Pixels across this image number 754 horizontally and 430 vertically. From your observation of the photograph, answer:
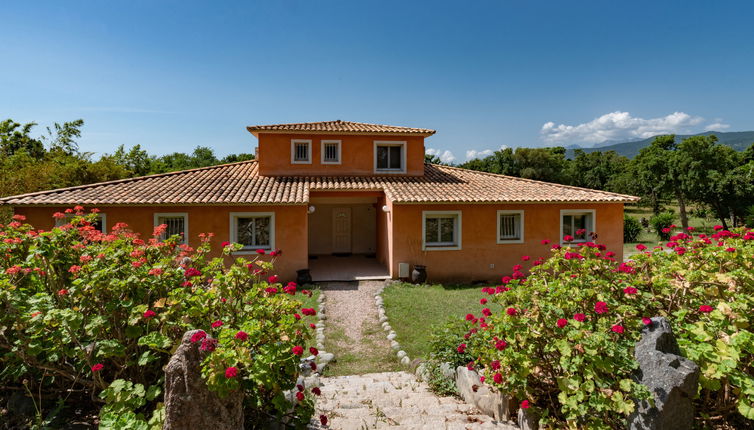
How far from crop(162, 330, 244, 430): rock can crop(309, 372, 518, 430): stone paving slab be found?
1600 mm

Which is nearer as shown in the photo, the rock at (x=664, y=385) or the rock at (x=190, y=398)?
the rock at (x=190, y=398)

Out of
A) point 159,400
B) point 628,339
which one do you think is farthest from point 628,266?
point 159,400

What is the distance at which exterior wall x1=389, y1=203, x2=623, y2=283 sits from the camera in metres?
15.6

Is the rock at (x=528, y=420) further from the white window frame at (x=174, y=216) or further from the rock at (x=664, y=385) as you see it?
the white window frame at (x=174, y=216)

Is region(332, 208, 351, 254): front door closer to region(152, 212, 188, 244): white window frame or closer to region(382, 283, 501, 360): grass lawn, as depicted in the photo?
region(382, 283, 501, 360): grass lawn

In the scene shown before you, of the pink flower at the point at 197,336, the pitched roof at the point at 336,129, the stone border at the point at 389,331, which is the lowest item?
the stone border at the point at 389,331

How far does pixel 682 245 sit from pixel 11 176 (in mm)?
28458

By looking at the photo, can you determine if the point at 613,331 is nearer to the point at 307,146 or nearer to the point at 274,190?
the point at 274,190

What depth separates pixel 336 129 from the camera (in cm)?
1852

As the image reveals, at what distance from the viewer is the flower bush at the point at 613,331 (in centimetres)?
364

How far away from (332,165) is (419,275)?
23.5 ft

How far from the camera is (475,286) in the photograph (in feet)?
51.1

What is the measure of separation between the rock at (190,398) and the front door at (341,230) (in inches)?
697

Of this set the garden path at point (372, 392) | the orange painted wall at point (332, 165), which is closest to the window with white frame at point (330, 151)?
the orange painted wall at point (332, 165)
